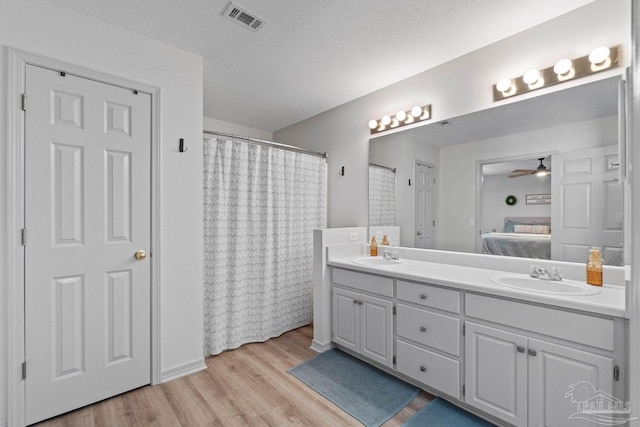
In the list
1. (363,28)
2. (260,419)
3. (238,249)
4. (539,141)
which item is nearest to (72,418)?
(260,419)

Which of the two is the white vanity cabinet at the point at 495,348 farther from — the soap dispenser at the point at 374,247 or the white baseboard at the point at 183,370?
the white baseboard at the point at 183,370

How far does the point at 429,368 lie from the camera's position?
6.50ft

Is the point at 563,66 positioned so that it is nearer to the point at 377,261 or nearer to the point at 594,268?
the point at 594,268

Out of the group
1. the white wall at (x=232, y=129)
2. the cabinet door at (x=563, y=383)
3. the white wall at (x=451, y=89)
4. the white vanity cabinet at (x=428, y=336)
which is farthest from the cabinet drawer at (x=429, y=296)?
the white wall at (x=232, y=129)

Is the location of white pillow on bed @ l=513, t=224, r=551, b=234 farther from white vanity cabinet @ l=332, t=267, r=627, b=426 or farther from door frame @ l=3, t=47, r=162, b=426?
door frame @ l=3, t=47, r=162, b=426

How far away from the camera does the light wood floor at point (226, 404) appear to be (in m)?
1.83

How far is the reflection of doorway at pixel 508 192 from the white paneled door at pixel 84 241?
241 cm

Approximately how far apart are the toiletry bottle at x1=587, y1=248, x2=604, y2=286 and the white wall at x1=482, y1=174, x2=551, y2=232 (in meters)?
0.32

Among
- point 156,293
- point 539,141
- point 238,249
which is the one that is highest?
point 539,141

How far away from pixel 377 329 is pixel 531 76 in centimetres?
202

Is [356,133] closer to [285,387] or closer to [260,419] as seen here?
[285,387]

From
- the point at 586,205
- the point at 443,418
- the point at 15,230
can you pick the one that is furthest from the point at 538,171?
the point at 15,230

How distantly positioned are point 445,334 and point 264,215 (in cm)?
186

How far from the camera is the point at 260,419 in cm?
185
